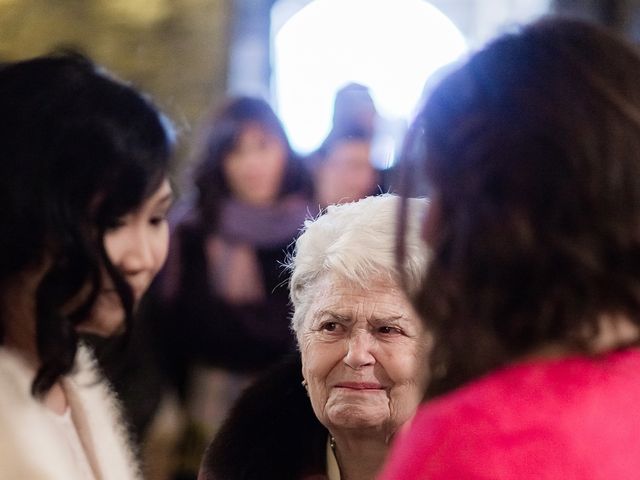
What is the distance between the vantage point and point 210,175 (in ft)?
12.6

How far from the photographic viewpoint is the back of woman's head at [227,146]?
3852mm

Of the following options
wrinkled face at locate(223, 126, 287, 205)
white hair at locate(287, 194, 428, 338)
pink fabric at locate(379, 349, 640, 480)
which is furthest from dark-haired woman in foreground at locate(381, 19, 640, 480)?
wrinkled face at locate(223, 126, 287, 205)

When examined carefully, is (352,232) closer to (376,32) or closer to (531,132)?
(531,132)

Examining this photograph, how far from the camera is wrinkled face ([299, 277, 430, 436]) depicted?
2348mm

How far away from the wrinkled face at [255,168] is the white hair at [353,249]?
1375 millimetres

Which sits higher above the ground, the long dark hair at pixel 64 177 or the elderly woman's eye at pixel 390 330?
the long dark hair at pixel 64 177

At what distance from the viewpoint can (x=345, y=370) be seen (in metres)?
2.40

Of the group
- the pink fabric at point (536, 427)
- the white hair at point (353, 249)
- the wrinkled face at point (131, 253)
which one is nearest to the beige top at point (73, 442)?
the wrinkled face at point (131, 253)

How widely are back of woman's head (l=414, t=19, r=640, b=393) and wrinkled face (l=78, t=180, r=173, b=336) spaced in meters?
0.51

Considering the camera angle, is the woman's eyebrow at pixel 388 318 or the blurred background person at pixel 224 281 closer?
the woman's eyebrow at pixel 388 318

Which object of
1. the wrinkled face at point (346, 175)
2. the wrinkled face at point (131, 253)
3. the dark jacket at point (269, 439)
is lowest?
the dark jacket at point (269, 439)

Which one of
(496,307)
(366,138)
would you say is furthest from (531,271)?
(366,138)

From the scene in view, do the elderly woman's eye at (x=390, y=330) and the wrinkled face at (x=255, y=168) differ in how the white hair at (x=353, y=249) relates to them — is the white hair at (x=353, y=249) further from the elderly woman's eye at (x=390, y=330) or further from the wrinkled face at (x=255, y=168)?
the wrinkled face at (x=255, y=168)

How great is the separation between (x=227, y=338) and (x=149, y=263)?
2168mm
